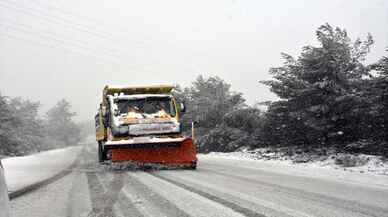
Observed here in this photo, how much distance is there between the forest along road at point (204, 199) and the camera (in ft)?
16.2

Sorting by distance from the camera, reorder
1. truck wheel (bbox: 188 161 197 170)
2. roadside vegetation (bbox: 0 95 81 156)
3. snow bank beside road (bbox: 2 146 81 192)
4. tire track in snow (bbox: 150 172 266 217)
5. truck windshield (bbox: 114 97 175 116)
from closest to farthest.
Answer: tire track in snow (bbox: 150 172 266 217) → snow bank beside road (bbox: 2 146 81 192) → truck wheel (bbox: 188 161 197 170) → truck windshield (bbox: 114 97 175 116) → roadside vegetation (bbox: 0 95 81 156)

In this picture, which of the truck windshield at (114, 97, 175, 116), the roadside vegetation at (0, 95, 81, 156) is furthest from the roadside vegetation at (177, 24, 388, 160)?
the roadside vegetation at (0, 95, 81, 156)

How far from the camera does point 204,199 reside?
5.82 m

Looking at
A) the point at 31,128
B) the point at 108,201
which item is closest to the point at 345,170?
the point at 108,201

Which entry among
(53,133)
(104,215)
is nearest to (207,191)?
(104,215)

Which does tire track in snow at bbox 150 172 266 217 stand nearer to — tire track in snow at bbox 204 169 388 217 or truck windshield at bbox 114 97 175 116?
tire track in snow at bbox 204 169 388 217

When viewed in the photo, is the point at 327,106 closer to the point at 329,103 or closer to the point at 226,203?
the point at 329,103

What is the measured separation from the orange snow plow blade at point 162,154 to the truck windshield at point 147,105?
116cm

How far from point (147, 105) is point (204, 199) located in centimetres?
731

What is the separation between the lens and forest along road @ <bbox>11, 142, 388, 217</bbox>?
493cm

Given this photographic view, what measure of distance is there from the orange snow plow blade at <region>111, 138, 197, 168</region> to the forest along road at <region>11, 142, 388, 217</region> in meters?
3.50

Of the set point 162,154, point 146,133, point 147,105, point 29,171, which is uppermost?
point 147,105

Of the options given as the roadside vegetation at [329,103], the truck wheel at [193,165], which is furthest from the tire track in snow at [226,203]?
the roadside vegetation at [329,103]

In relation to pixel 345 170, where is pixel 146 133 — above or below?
above
